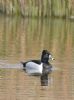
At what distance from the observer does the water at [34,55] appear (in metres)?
16.3

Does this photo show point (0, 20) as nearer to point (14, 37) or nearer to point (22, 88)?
point (14, 37)

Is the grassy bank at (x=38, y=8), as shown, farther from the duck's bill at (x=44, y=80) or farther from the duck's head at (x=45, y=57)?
the duck's bill at (x=44, y=80)

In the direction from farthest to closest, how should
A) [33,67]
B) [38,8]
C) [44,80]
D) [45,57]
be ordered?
[38,8] → [45,57] → [33,67] → [44,80]

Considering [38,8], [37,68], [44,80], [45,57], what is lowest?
[38,8]

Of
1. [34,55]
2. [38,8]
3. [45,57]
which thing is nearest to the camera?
[45,57]

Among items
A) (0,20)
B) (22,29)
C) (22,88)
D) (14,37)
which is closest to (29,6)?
(0,20)

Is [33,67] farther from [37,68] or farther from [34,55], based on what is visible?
[34,55]

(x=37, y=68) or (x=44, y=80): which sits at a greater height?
(x=44, y=80)

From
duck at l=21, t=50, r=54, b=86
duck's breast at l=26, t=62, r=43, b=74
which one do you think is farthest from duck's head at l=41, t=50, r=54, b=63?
duck's breast at l=26, t=62, r=43, b=74

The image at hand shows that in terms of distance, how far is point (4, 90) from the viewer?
1633 cm

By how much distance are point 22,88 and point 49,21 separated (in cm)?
2599

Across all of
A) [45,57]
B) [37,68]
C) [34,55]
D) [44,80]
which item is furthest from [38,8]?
[44,80]

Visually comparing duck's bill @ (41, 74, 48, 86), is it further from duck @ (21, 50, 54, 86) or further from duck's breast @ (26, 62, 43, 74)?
duck's breast @ (26, 62, 43, 74)

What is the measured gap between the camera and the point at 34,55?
23328 mm
